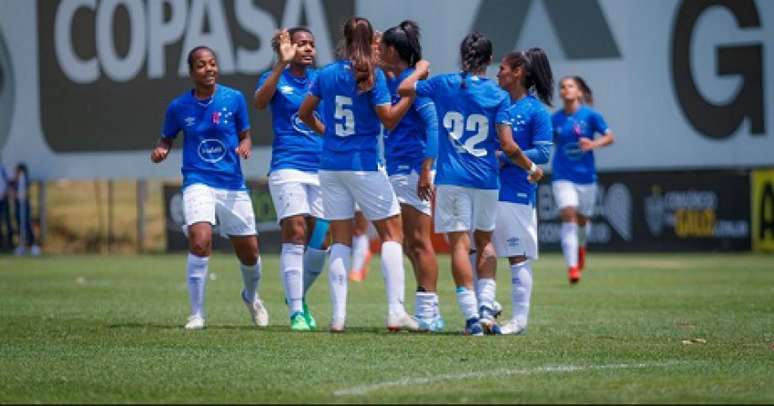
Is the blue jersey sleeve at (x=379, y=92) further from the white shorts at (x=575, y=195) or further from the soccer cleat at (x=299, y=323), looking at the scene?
the white shorts at (x=575, y=195)

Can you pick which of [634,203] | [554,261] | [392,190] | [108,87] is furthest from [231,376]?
[108,87]

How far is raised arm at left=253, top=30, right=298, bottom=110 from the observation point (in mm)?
12324

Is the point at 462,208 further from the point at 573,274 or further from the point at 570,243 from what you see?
the point at 570,243

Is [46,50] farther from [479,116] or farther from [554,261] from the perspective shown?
[479,116]

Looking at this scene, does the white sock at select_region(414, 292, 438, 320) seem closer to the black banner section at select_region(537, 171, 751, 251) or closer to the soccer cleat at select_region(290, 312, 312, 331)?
the soccer cleat at select_region(290, 312, 312, 331)

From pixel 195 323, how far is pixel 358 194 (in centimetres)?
178

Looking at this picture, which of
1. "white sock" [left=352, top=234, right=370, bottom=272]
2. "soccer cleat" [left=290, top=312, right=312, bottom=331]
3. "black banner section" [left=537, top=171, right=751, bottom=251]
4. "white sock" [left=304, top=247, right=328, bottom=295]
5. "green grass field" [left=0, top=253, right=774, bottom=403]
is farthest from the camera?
"black banner section" [left=537, top=171, right=751, bottom=251]

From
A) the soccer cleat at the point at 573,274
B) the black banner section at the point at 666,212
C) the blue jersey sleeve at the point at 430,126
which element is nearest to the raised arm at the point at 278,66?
the blue jersey sleeve at the point at 430,126

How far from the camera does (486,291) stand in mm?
12234

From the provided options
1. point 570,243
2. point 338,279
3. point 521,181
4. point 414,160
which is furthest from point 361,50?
point 570,243

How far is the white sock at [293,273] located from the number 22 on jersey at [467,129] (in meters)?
1.67

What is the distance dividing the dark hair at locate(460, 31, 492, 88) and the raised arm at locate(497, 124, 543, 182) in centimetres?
46

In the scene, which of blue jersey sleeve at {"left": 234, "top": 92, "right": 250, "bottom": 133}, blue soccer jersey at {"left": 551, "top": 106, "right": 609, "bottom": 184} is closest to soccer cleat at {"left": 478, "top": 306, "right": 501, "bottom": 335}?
blue jersey sleeve at {"left": 234, "top": 92, "right": 250, "bottom": 133}

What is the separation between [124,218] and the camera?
3406cm
